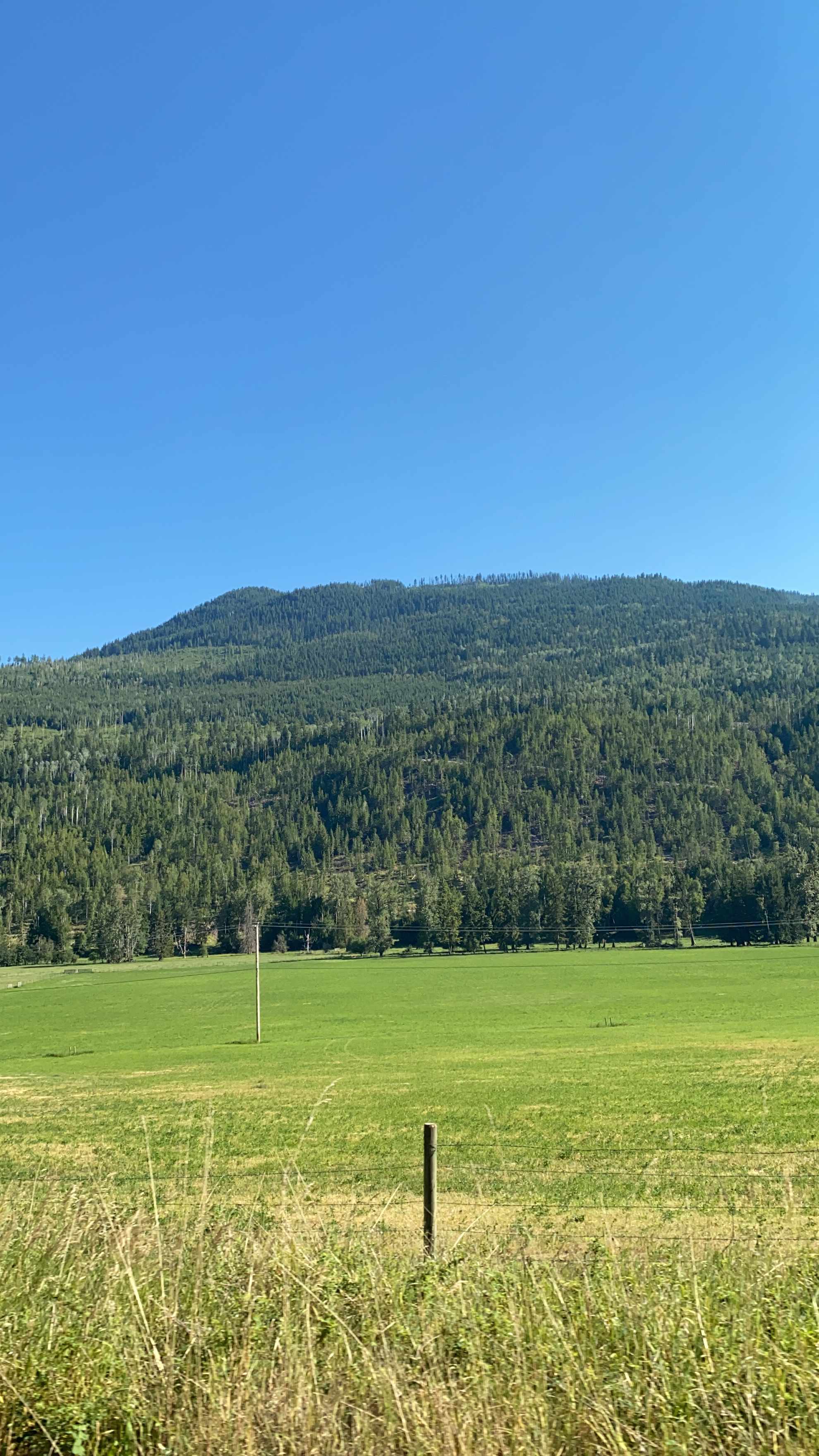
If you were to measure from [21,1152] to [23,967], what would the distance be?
391ft

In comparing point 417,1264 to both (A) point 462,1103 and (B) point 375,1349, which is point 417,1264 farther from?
(A) point 462,1103

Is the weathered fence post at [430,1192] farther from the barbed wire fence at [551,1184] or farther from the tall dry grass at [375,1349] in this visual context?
the barbed wire fence at [551,1184]

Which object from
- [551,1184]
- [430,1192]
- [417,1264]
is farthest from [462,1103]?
[417,1264]

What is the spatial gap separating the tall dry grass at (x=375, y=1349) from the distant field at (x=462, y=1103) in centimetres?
61

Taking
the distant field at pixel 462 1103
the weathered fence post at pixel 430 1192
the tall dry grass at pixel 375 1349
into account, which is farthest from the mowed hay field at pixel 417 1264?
the weathered fence post at pixel 430 1192

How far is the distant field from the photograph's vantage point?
529 inches

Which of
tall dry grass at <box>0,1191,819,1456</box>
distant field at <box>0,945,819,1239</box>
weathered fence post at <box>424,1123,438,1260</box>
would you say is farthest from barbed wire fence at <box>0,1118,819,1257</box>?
tall dry grass at <box>0,1191,819,1456</box>

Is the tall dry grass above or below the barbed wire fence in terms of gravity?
above

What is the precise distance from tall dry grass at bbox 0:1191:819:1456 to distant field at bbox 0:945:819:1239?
0.61 metres

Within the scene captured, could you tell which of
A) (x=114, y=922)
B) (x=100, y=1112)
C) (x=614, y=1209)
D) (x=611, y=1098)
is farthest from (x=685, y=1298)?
(x=114, y=922)

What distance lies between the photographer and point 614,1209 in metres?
12.8

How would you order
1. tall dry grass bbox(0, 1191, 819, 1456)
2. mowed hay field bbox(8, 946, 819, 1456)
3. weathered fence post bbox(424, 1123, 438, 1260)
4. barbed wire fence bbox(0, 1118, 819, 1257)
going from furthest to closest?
1. barbed wire fence bbox(0, 1118, 819, 1257)
2. weathered fence post bbox(424, 1123, 438, 1260)
3. mowed hay field bbox(8, 946, 819, 1456)
4. tall dry grass bbox(0, 1191, 819, 1456)

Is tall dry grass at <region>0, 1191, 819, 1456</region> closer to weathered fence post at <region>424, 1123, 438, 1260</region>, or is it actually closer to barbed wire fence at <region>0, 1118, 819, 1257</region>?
weathered fence post at <region>424, 1123, 438, 1260</region>

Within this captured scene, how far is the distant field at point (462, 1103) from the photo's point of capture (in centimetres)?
1344
